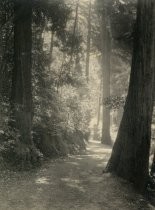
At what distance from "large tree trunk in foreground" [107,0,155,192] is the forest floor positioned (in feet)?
2.07

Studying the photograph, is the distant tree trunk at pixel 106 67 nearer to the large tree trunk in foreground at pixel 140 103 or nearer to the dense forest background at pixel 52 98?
the dense forest background at pixel 52 98

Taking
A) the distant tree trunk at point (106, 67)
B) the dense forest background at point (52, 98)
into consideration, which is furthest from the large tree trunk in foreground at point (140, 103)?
the distant tree trunk at point (106, 67)

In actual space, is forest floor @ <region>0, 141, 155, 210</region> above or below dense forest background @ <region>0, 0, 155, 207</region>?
below

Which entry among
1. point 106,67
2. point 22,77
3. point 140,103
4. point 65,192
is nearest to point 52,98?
point 22,77

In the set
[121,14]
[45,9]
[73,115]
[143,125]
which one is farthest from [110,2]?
[143,125]

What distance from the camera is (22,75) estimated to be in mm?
15086

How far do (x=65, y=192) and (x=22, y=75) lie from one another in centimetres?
547

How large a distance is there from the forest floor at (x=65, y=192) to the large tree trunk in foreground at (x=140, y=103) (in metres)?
0.63

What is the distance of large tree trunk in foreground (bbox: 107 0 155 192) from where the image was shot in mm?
12680

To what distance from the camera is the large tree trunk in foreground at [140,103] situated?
12680mm

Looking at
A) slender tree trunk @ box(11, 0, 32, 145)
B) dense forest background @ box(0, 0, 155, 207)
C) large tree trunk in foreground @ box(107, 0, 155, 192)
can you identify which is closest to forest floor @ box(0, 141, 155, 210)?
large tree trunk in foreground @ box(107, 0, 155, 192)

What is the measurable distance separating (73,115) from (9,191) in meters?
15.0

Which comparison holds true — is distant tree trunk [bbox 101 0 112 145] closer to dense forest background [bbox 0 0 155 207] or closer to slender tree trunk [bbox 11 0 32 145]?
dense forest background [bbox 0 0 155 207]

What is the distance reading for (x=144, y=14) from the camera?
41.5ft
